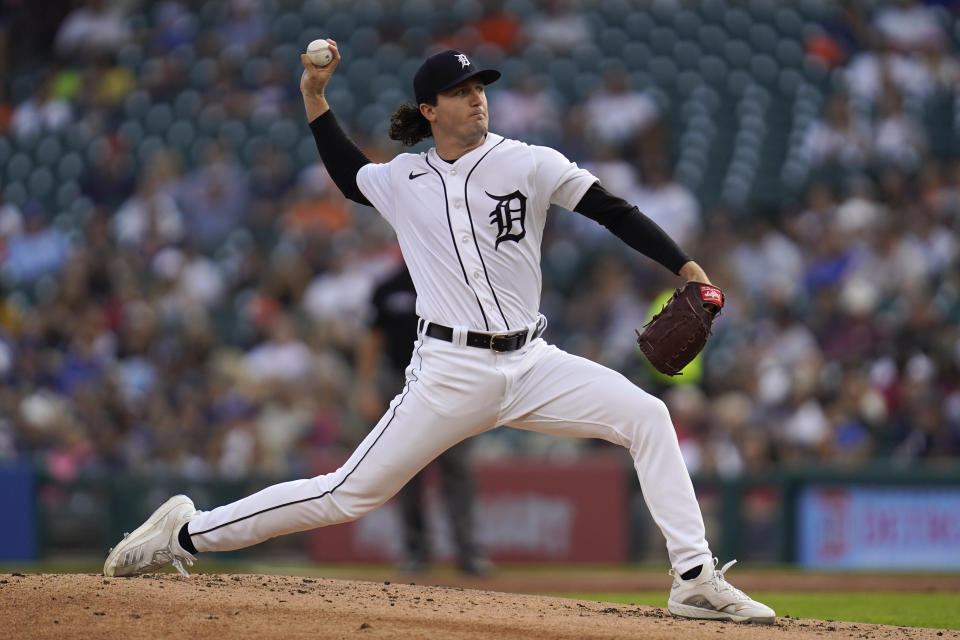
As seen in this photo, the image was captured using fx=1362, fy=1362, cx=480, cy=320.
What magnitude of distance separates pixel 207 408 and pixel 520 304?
7.12m

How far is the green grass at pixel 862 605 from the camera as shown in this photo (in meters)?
5.86

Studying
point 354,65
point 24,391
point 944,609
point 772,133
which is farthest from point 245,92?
point 944,609

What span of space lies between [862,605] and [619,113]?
7316mm

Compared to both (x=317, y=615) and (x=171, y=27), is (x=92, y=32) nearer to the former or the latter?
(x=171, y=27)

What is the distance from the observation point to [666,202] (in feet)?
39.3

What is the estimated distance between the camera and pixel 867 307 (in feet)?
34.7

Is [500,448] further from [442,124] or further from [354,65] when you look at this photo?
[442,124]

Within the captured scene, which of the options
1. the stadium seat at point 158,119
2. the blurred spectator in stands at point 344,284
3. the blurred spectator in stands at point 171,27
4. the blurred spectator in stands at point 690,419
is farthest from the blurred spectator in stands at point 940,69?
the blurred spectator in stands at point 171,27

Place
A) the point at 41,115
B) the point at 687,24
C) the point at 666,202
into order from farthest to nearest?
the point at 41,115 < the point at 687,24 < the point at 666,202

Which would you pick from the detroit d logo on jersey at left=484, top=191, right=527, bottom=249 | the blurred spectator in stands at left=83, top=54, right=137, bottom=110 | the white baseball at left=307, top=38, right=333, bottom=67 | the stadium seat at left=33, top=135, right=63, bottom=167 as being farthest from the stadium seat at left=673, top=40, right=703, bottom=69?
the detroit d logo on jersey at left=484, top=191, right=527, bottom=249

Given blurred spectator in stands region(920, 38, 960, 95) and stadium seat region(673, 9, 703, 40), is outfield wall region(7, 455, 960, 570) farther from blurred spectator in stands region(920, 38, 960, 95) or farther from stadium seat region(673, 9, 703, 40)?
stadium seat region(673, 9, 703, 40)

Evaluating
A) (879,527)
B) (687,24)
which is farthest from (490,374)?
(687,24)

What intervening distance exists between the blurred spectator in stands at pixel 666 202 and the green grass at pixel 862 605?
16.0 ft

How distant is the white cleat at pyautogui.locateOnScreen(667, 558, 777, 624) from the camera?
4535mm
